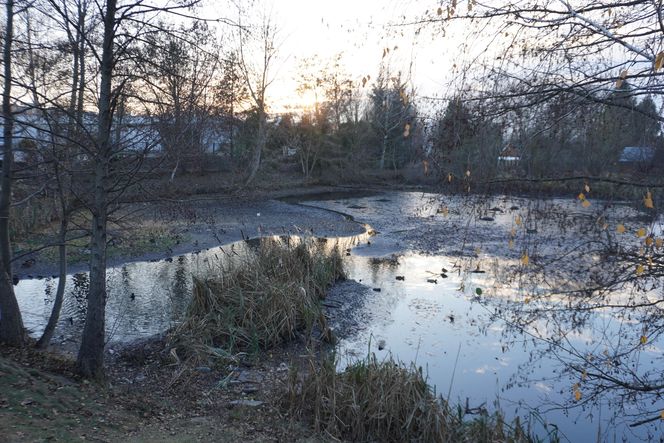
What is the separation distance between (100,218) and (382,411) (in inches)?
153

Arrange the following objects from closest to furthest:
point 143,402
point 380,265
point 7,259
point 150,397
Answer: point 143,402 → point 150,397 → point 7,259 → point 380,265

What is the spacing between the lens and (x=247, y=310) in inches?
340

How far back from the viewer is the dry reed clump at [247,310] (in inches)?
316

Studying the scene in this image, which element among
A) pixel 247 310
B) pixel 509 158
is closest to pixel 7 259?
pixel 247 310

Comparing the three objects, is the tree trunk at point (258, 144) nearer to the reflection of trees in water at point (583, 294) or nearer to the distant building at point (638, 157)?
the reflection of trees in water at point (583, 294)

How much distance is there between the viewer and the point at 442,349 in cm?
855

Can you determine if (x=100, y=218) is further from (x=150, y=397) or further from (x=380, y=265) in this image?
(x=380, y=265)

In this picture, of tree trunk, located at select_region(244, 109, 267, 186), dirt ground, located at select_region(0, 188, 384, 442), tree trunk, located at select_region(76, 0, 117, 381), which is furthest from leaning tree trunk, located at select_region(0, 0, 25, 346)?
tree trunk, located at select_region(244, 109, 267, 186)

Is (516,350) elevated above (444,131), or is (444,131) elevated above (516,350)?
(444,131)

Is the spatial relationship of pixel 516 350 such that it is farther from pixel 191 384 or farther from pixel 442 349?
pixel 191 384

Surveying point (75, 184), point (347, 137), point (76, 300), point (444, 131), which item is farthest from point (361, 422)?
point (347, 137)

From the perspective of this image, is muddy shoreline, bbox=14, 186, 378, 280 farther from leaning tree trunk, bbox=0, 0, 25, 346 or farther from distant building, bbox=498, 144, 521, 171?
distant building, bbox=498, 144, 521, 171

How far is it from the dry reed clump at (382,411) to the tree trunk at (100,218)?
238 cm

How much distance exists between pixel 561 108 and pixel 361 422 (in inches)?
152
